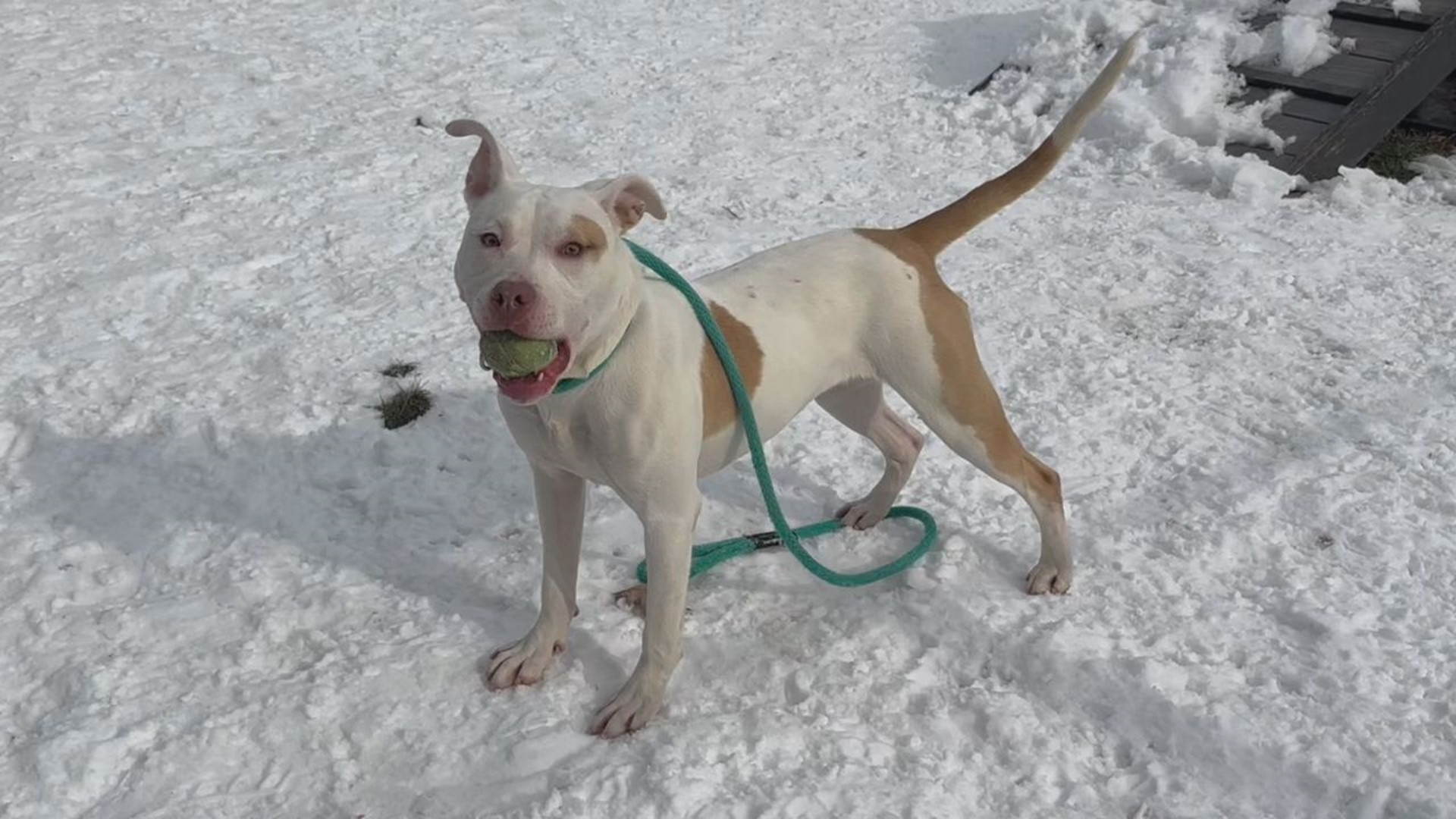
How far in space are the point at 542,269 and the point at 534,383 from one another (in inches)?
10.0

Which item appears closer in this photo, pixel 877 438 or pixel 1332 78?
pixel 877 438

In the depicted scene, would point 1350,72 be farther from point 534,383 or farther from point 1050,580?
point 534,383

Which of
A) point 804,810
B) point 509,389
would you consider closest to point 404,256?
point 509,389

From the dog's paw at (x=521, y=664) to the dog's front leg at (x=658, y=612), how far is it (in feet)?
0.81

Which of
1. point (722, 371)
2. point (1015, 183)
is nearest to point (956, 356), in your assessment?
point (1015, 183)

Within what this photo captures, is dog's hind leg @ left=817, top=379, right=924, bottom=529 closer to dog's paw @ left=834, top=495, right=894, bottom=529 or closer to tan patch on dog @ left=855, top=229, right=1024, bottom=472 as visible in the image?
dog's paw @ left=834, top=495, right=894, bottom=529

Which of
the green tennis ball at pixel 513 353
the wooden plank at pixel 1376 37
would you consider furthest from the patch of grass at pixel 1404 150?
the green tennis ball at pixel 513 353

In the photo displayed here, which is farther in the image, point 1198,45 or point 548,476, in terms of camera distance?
point 1198,45

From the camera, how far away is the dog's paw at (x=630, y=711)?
317 centimetres

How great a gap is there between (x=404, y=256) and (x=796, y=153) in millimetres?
2524

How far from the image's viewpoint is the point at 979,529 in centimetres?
407

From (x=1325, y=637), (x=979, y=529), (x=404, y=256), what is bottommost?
(x=404, y=256)

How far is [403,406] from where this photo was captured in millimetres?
4699

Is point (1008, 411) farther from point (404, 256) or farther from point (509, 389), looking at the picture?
point (404, 256)
